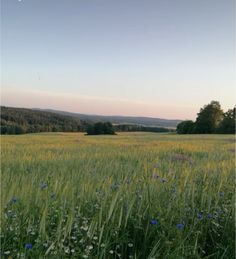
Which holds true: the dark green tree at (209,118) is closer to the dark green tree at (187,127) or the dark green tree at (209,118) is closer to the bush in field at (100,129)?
the dark green tree at (187,127)

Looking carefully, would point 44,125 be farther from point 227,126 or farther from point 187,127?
point 227,126

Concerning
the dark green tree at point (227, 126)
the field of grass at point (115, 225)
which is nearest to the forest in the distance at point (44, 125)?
the dark green tree at point (227, 126)

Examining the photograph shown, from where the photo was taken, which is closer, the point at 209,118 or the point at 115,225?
the point at 115,225

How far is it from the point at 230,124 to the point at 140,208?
58574mm

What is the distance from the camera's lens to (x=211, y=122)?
63938 millimetres

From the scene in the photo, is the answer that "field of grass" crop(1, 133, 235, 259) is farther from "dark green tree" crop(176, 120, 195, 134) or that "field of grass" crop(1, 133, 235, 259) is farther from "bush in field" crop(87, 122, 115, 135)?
"dark green tree" crop(176, 120, 195, 134)

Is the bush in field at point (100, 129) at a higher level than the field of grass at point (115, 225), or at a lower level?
lower

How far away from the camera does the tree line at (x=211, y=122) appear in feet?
189

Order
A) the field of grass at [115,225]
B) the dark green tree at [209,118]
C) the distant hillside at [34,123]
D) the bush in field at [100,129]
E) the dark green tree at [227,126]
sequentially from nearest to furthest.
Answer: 1. the field of grass at [115,225]
2. the dark green tree at [227,126]
3. the bush in field at [100,129]
4. the distant hillside at [34,123]
5. the dark green tree at [209,118]

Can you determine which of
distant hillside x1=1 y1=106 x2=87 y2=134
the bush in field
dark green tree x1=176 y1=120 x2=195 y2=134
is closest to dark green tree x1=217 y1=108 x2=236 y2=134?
dark green tree x1=176 y1=120 x2=195 y2=134

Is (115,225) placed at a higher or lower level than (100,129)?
higher

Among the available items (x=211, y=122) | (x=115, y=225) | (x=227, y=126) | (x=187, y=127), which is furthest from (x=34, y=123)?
(x=115, y=225)

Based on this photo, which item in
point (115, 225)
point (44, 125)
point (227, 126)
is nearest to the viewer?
point (115, 225)

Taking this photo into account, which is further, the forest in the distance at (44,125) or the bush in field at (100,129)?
the bush in field at (100,129)
